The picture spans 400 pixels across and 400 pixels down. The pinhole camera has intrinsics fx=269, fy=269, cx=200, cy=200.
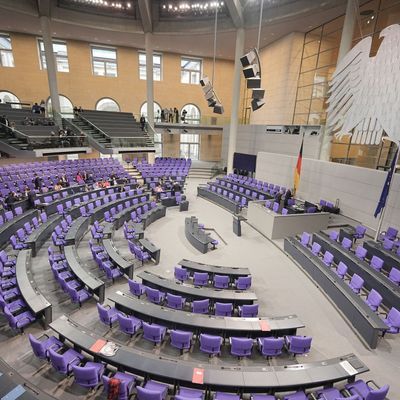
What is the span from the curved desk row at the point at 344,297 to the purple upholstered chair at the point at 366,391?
149 cm

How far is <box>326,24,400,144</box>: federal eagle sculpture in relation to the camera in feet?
34.4

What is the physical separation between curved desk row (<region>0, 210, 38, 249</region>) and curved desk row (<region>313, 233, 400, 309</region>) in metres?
11.8

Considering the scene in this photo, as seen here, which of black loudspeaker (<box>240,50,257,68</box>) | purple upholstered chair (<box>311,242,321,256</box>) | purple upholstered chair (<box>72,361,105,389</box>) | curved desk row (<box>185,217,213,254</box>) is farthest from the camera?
black loudspeaker (<box>240,50,257,68</box>)

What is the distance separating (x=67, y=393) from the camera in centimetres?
491

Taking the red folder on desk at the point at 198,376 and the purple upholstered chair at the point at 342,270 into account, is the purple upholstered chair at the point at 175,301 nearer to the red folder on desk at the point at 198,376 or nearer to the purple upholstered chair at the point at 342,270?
the red folder on desk at the point at 198,376

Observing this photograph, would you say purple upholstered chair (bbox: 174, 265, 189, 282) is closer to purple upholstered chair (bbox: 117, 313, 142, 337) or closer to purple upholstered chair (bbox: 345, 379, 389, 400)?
purple upholstered chair (bbox: 117, 313, 142, 337)

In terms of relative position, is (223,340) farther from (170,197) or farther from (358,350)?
(170,197)

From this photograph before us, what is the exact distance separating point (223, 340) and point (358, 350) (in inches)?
122

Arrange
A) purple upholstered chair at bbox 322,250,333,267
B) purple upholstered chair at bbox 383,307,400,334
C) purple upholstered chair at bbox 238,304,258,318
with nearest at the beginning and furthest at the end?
1. purple upholstered chair at bbox 383,307,400,334
2. purple upholstered chair at bbox 238,304,258,318
3. purple upholstered chair at bbox 322,250,333,267

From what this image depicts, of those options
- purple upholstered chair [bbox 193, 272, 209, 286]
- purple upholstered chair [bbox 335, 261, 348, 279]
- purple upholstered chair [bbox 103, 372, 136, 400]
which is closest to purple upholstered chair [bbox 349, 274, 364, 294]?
purple upholstered chair [bbox 335, 261, 348, 279]

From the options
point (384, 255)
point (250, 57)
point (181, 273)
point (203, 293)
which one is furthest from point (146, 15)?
point (384, 255)

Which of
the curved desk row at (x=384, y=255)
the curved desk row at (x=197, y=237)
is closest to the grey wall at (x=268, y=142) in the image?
the curved desk row at (x=384, y=255)

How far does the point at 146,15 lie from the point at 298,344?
23.5 metres

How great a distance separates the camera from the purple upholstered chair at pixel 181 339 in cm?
562
